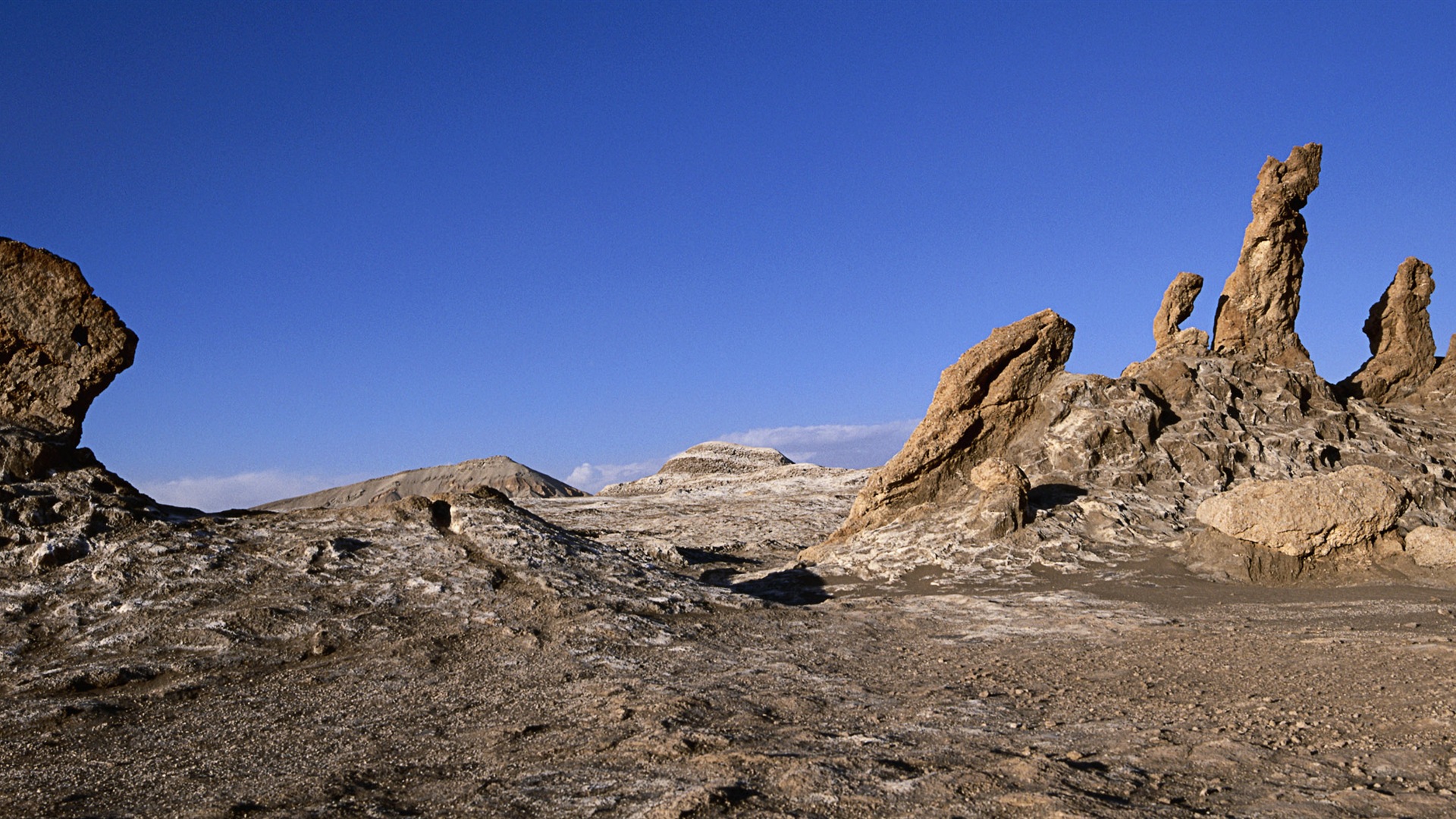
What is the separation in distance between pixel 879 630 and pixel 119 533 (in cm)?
815

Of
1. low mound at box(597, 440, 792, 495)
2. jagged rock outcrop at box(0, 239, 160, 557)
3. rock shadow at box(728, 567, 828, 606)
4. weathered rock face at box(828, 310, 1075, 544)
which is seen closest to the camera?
jagged rock outcrop at box(0, 239, 160, 557)

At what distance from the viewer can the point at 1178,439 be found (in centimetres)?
1666

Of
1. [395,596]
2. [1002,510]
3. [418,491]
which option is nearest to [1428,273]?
[1002,510]

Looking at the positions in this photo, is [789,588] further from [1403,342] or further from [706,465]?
[706,465]

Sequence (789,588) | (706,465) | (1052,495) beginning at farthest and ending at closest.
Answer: (706,465), (1052,495), (789,588)

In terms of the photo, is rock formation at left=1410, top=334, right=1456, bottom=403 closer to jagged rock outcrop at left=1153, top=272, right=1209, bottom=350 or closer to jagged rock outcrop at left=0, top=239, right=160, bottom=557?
jagged rock outcrop at left=1153, top=272, right=1209, bottom=350

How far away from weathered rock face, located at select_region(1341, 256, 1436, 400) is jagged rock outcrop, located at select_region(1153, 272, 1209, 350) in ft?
14.5

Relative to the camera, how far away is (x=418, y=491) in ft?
145

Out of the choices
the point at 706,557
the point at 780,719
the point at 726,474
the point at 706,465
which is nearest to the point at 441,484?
the point at 706,465

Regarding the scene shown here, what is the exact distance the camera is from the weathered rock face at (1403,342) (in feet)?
68.0

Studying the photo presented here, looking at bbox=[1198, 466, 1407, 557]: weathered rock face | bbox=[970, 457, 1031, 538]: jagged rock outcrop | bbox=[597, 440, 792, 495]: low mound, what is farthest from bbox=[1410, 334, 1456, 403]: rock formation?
bbox=[597, 440, 792, 495]: low mound

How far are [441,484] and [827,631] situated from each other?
39139 mm

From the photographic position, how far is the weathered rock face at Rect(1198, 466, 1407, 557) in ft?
41.1

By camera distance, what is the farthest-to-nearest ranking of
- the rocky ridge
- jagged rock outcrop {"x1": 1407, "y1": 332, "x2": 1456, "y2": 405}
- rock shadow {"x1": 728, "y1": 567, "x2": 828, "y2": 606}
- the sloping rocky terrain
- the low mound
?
the low mound → jagged rock outcrop {"x1": 1407, "y1": 332, "x2": 1456, "y2": 405} → the rocky ridge → rock shadow {"x1": 728, "y1": 567, "x2": 828, "y2": 606} → the sloping rocky terrain
